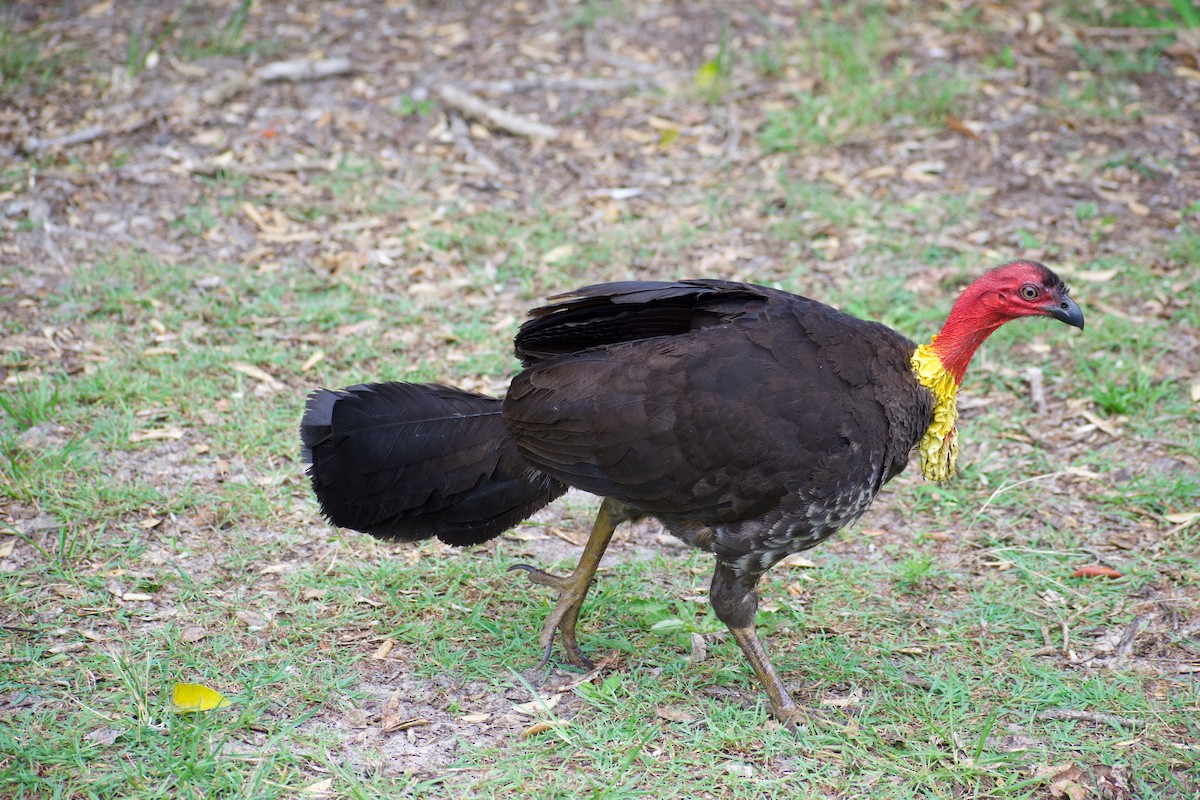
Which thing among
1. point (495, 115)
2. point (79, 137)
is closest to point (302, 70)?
point (495, 115)

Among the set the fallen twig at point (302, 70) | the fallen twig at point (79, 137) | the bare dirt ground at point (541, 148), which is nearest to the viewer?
the bare dirt ground at point (541, 148)

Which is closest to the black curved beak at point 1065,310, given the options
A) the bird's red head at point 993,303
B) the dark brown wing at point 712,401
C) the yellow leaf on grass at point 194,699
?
the bird's red head at point 993,303

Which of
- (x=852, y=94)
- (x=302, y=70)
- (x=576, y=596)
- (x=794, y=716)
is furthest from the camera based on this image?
(x=302, y=70)

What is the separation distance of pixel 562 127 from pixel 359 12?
2.44m

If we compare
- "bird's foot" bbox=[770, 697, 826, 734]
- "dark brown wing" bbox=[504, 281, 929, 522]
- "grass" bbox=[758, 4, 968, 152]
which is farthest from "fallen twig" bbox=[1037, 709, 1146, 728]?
"grass" bbox=[758, 4, 968, 152]

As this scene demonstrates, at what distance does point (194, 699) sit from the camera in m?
3.67

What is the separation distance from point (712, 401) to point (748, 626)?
0.86 metres

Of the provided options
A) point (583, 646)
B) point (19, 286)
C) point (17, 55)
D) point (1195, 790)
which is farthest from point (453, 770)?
point (17, 55)

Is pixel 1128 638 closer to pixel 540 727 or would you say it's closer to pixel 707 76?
pixel 540 727

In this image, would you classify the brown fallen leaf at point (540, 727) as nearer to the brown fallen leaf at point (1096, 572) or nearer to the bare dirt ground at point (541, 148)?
the bare dirt ground at point (541, 148)

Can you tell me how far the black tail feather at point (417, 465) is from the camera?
3.94 metres

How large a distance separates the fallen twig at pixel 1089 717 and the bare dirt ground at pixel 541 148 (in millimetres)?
1360

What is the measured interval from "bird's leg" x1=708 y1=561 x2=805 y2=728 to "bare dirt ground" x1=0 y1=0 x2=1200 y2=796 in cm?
138

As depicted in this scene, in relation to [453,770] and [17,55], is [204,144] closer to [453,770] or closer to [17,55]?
[17,55]
